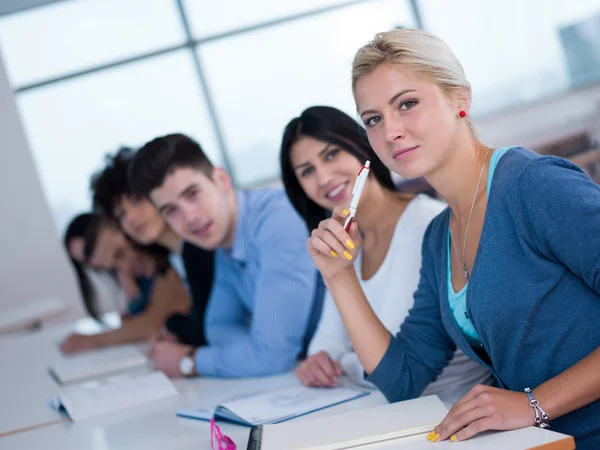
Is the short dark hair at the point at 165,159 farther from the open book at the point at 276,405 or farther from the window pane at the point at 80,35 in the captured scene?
the window pane at the point at 80,35

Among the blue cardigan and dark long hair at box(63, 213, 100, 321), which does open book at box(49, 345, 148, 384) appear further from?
the blue cardigan

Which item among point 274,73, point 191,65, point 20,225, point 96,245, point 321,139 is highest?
point 191,65

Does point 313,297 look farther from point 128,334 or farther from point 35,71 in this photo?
point 35,71

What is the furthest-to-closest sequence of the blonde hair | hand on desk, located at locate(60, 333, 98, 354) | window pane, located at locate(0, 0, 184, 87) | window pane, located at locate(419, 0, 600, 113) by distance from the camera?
window pane, located at locate(419, 0, 600, 113)
window pane, located at locate(0, 0, 184, 87)
hand on desk, located at locate(60, 333, 98, 354)
the blonde hair

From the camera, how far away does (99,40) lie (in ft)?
21.9

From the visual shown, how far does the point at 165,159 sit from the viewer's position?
2.37 meters

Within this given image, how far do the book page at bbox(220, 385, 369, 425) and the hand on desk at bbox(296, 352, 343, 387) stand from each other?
0.05 ft

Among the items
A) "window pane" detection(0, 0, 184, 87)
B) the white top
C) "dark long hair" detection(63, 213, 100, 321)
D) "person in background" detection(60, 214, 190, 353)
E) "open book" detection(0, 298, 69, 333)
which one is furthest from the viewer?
"window pane" detection(0, 0, 184, 87)

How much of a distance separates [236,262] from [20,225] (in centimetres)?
433

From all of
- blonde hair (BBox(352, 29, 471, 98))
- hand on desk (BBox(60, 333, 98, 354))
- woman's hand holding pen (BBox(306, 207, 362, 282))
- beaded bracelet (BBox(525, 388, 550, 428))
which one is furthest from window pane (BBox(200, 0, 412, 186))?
beaded bracelet (BBox(525, 388, 550, 428))

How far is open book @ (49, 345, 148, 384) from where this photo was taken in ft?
8.30

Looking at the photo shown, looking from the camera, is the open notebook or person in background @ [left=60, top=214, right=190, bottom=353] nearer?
the open notebook

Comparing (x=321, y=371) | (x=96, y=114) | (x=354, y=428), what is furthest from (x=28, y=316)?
(x=354, y=428)

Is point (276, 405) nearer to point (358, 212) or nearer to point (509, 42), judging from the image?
point (358, 212)
